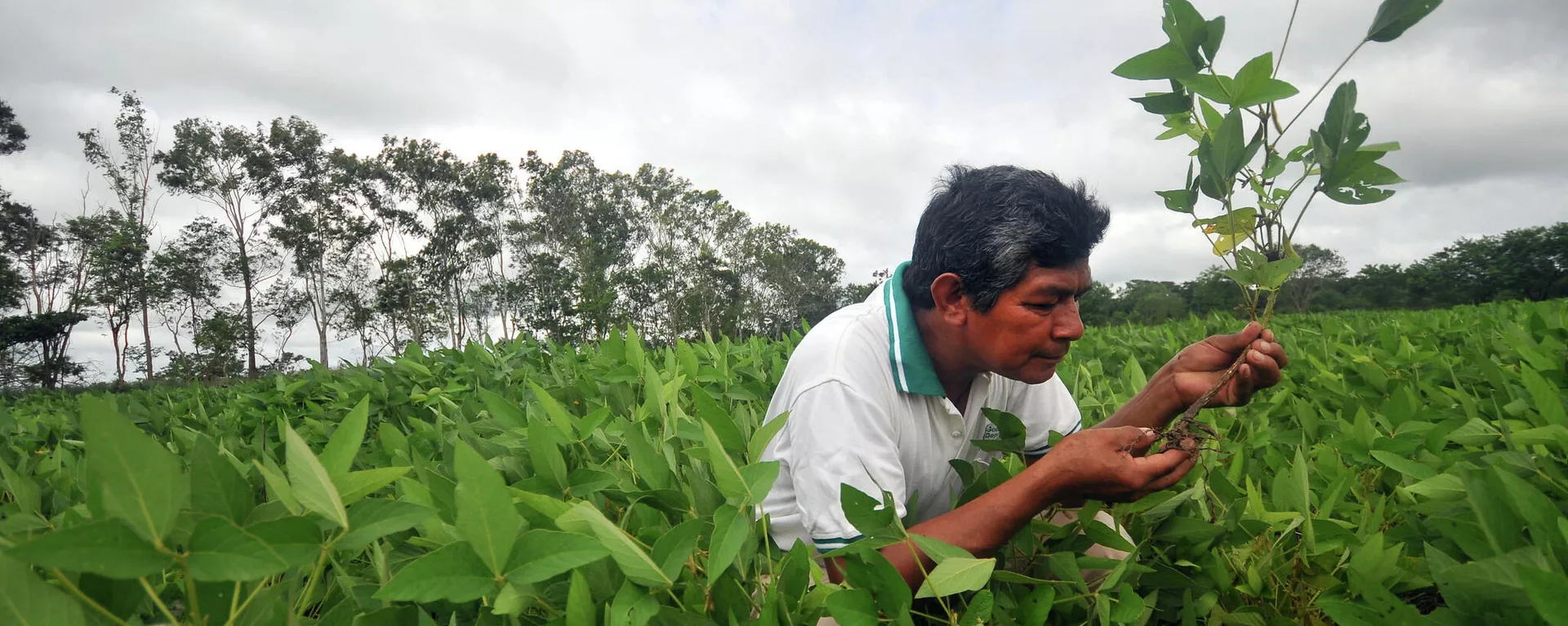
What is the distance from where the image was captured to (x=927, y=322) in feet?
5.65

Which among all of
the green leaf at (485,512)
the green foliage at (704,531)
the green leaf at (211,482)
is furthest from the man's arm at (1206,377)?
the green leaf at (211,482)

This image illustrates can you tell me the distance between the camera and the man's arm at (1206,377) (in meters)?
1.36

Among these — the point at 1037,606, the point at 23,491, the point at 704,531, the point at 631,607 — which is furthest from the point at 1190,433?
the point at 23,491

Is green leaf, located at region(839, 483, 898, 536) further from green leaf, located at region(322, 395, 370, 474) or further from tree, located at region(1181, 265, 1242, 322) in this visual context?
tree, located at region(1181, 265, 1242, 322)

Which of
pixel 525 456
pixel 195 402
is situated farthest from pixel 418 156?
pixel 525 456

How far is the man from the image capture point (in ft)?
3.90

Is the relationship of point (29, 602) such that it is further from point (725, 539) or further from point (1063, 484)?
point (1063, 484)

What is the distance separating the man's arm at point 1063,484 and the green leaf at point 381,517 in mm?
604

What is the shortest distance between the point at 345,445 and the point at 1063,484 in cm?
96

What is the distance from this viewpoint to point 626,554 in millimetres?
801

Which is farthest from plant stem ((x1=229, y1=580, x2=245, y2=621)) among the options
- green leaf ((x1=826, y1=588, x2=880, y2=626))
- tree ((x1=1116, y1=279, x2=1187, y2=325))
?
tree ((x1=1116, y1=279, x2=1187, y2=325))

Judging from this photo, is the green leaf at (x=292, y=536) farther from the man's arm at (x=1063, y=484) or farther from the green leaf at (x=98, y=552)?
the man's arm at (x=1063, y=484)

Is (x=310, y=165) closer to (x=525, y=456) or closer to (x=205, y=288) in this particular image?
(x=205, y=288)

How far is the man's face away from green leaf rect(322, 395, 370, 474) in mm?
1115
